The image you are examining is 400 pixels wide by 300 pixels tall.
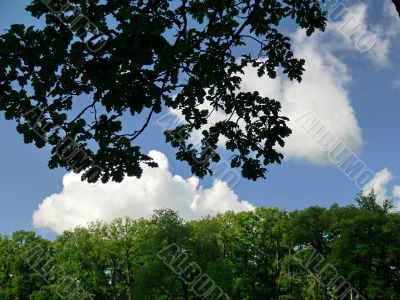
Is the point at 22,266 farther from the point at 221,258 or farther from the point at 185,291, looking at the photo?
the point at 221,258

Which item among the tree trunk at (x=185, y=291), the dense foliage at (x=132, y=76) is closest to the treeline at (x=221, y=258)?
the tree trunk at (x=185, y=291)

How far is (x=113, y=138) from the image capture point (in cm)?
679

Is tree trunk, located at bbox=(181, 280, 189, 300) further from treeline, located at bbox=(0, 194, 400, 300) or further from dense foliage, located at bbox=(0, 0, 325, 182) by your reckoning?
dense foliage, located at bbox=(0, 0, 325, 182)

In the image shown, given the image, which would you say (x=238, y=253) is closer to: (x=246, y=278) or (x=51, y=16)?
(x=246, y=278)

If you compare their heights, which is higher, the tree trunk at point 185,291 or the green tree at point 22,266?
the green tree at point 22,266

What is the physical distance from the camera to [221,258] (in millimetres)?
42812

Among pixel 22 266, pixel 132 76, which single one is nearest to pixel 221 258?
pixel 22 266

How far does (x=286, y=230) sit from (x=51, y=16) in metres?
47.4

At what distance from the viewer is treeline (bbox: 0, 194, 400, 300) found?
4072cm

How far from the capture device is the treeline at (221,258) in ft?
134

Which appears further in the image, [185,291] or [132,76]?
[185,291]

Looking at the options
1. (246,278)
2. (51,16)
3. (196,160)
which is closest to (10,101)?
(51,16)

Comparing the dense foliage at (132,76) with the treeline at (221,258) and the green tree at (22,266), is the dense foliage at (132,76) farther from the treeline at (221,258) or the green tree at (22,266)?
the green tree at (22,266)

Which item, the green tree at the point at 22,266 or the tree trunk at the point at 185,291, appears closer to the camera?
the tree trunk at the point at 185,291
